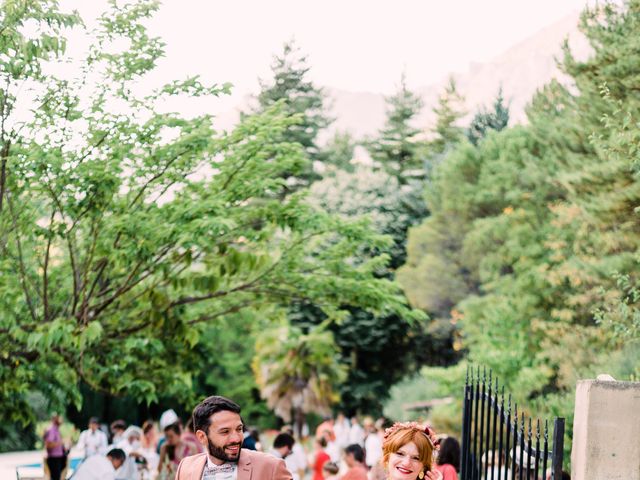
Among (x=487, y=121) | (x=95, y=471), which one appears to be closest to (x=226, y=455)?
(x=95, y=471)

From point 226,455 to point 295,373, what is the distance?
1567 inches

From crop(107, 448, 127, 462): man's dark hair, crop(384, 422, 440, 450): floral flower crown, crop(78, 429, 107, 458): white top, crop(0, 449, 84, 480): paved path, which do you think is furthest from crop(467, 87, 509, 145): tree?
crop(384, 422, 440, 450): floral flower crown

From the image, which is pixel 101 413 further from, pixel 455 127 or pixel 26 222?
pixel 455 127

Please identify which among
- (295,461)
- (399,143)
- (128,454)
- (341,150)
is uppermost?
(341,150)

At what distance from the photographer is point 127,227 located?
14359mm

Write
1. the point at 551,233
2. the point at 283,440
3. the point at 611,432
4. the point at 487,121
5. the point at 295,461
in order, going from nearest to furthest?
the point at 611,432, the point at 283,440, the point at 295,461, the point at 551,233, the point at 487,121

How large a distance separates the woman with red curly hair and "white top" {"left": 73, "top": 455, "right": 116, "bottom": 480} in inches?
318

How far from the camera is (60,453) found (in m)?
22.0

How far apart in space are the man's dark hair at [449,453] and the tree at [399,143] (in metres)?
62.3

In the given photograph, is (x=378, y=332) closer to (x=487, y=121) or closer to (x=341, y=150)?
(x=487, y=121)

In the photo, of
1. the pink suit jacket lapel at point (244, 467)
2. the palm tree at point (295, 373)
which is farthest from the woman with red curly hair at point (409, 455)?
the palm tree at point (295, 373)

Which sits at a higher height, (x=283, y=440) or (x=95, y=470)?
(x=283, y=440)

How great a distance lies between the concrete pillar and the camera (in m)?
8.29

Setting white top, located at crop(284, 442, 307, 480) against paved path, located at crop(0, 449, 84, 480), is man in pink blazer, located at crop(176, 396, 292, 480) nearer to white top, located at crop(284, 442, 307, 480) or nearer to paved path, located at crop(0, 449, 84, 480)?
white top, located at crop(284, 442, 307, 480)
